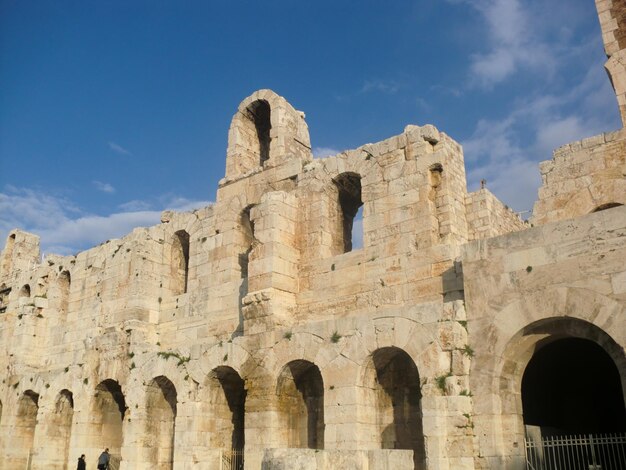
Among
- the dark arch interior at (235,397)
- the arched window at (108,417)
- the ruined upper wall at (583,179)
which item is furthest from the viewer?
the arched window at (108,417)

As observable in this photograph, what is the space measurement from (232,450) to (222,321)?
3.51 metres

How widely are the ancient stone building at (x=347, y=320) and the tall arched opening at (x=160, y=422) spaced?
5cm

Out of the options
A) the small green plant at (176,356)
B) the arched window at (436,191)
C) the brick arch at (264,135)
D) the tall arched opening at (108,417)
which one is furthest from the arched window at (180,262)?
the arched window at (436,191)

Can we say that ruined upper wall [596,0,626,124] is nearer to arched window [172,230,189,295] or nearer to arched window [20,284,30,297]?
arched window [172,230,189,295]

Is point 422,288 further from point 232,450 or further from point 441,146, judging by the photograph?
point 232,450

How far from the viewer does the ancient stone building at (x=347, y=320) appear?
11367 millimetres

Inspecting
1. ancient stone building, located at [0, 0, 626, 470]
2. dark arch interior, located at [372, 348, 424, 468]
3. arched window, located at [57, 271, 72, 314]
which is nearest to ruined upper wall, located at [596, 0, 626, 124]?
ancient stone building, located at [0, 0, 626, 470]

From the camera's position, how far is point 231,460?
1598 centimetres

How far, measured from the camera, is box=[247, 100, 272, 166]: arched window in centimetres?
2058

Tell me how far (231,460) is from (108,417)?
567 cm

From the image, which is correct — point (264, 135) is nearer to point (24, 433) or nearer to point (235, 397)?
Result: point (235, 397)

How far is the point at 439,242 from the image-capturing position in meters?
14.5

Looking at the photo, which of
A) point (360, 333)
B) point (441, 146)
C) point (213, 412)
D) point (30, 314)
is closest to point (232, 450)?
point (213, 412)

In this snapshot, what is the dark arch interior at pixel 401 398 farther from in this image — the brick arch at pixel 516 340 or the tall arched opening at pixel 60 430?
the tall arched opening at pixel 60 430
